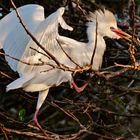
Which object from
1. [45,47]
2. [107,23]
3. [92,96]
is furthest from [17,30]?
[92,96]

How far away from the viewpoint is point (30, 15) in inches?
134

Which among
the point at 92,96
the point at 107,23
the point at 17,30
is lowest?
the point at 92,96

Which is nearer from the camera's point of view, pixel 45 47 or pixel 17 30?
pixel 45 47

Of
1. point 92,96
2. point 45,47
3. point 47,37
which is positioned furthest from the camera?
point 92,96

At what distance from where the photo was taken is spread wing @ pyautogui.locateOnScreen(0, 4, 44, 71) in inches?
131

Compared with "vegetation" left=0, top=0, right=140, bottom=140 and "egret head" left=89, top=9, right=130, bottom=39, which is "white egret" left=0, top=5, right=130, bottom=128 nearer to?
"egret head" left=89, top=9, right=130, bottom=39

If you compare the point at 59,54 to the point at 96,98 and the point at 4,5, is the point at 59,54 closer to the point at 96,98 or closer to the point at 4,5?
the point at 96,98

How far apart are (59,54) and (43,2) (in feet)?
2.20

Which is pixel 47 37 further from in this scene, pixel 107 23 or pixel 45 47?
pixel 107 23

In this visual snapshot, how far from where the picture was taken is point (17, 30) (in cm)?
343

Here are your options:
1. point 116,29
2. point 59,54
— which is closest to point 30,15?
point 59,54

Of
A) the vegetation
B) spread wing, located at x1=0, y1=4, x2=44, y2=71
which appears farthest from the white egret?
the vegetation

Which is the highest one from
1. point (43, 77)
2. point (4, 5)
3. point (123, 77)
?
point (4, 5)

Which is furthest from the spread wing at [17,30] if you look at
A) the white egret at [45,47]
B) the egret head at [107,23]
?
the egret head at [107,23]
